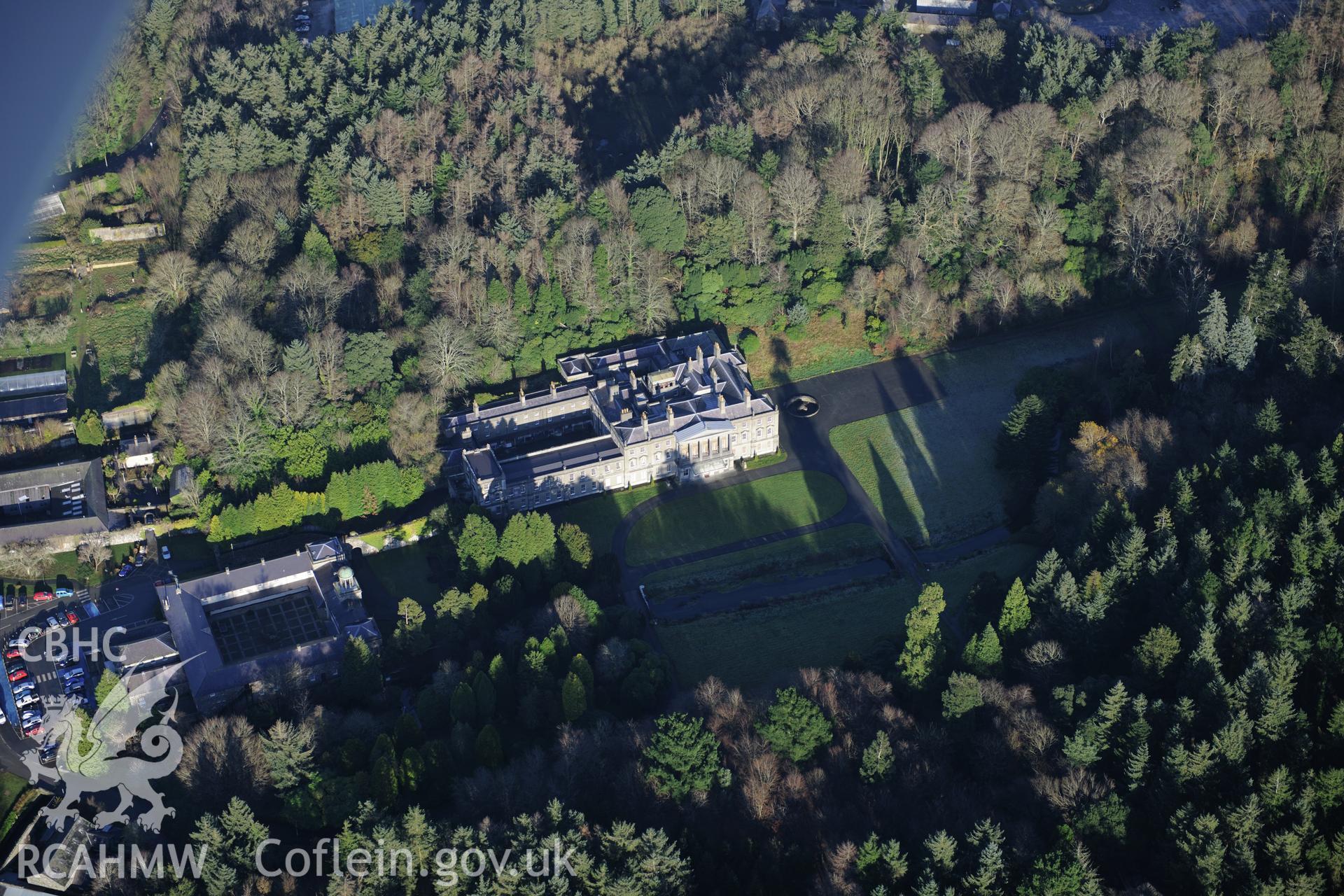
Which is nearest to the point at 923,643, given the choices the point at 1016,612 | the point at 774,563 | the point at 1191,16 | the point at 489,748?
the point at 1016,612

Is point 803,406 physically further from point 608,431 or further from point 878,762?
point 878,762

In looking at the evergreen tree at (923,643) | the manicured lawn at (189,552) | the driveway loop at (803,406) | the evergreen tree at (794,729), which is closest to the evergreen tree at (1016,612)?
the evergreen tree at (923,643)

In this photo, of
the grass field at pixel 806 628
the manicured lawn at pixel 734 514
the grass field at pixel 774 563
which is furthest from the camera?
the manicured lawn at pixel 734 514

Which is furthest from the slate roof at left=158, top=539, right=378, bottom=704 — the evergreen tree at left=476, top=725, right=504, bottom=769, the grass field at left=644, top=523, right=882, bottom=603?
the grass field at left=644, top=523, right=882, bottom=603

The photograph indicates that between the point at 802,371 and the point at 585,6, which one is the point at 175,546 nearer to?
the point at 802,371

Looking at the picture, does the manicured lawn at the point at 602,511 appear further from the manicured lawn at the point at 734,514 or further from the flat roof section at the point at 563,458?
the flat roof section at the point at 563,458
